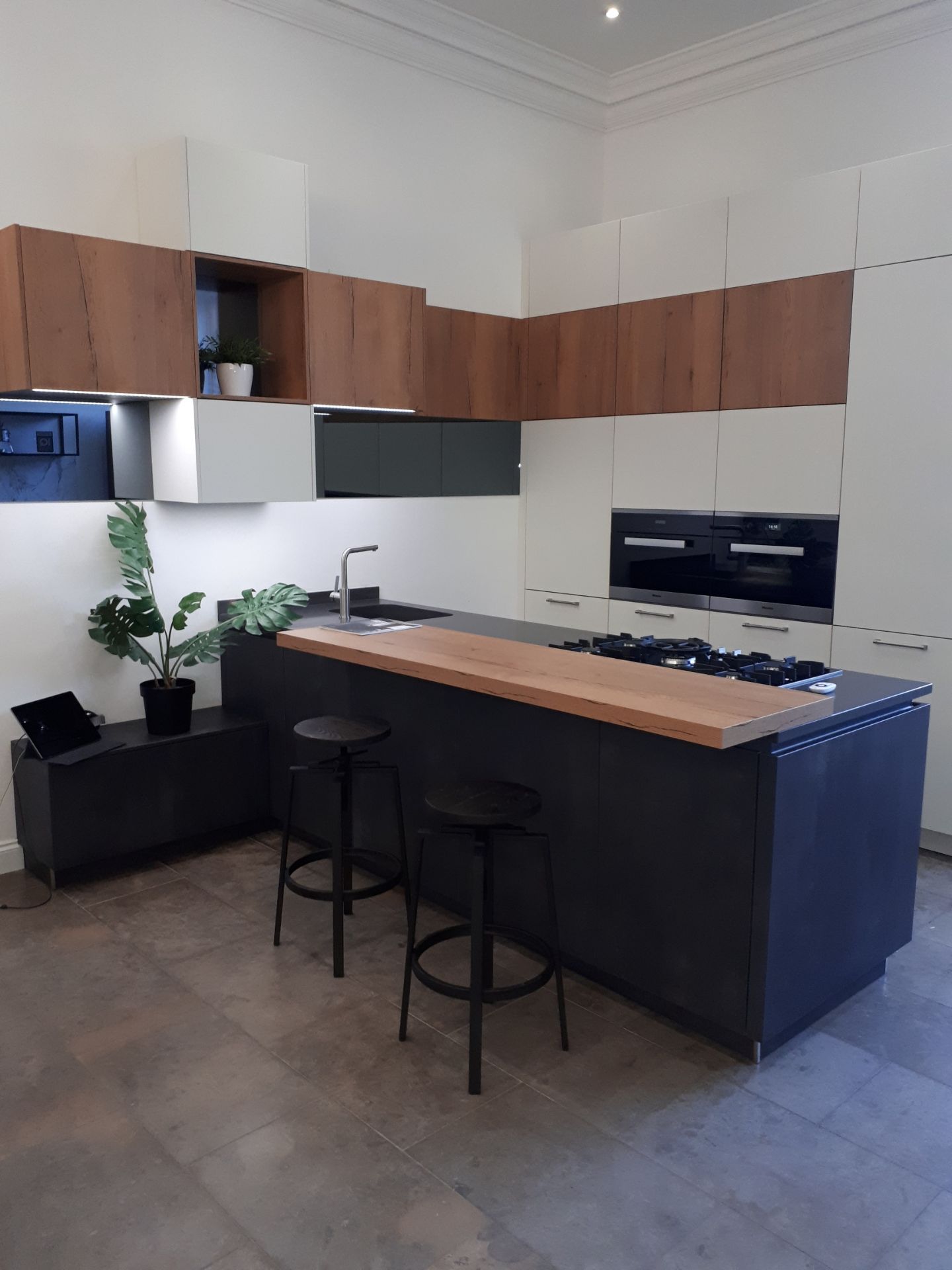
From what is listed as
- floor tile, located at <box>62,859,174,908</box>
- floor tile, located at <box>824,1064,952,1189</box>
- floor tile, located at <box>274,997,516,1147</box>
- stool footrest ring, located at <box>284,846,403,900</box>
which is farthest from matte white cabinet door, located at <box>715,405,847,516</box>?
floor tile, located at <box>62,859,174,908</box>

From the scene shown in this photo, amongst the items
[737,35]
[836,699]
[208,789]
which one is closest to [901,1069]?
[836,699]

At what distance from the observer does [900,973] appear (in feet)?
9.91

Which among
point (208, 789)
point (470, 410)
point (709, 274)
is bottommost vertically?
point (208, 789)

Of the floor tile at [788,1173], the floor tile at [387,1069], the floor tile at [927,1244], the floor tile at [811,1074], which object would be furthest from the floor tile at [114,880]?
the floor tile at [927,1244]

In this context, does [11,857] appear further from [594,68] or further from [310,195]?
[594,68]

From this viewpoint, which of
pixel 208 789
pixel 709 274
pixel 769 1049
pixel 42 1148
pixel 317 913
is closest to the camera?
pixel 42 1148

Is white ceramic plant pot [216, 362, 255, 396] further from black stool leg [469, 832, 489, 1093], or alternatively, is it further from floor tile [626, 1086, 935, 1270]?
floor tile [626, 1086, 935, 1270]

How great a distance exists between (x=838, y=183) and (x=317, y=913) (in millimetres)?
3452

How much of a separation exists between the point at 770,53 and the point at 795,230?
1242mm

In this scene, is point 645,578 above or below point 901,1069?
above

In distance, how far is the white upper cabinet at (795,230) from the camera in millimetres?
3971

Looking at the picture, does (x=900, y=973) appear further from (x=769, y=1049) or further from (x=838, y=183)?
(x=838, y=183)

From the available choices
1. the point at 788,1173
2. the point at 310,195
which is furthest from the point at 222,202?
the point at 788,1173

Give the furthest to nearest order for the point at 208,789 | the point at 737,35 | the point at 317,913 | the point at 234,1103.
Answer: the point at 737,35 → the point at 208,789 → the point at 317,913 → the point at 234,1103
